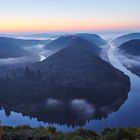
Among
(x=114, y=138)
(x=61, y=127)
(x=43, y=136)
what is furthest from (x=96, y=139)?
(x=61, y=127)

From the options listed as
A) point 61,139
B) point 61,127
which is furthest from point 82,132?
point 61,127

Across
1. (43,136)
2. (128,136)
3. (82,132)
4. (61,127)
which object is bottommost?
(61,127)

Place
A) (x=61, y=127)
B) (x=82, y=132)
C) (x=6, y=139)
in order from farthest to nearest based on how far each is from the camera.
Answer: (x=61, y=127) → (x=82, y=132) → (x=6, y=139)

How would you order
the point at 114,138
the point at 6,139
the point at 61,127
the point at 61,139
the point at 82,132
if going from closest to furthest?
the point at 6,139, the point at 61,139, the point at 114,138, the point at 82,132, the point at 61,127

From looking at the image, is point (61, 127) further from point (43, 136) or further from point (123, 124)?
point (43, 136)

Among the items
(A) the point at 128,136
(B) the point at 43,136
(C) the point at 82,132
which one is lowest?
(C) the point at 82,132

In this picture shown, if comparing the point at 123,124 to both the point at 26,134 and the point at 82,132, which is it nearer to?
the point at 82,132

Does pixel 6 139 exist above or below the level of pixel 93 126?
above

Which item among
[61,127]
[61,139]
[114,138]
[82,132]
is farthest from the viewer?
[61,127]

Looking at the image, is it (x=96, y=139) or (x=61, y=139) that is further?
(x=96, y=139)
